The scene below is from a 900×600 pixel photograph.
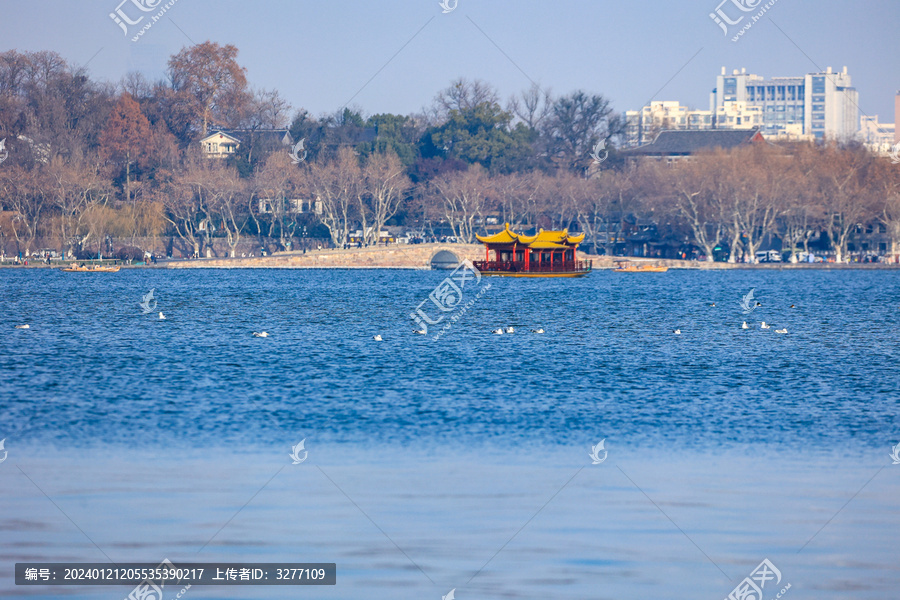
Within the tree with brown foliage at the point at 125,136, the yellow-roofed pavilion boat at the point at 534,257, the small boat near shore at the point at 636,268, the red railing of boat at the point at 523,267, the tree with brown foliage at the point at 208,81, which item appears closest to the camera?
the yellow-roofed pavilion boat at the point at 534,257

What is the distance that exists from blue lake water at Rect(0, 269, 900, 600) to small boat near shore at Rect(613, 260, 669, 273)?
182 ft

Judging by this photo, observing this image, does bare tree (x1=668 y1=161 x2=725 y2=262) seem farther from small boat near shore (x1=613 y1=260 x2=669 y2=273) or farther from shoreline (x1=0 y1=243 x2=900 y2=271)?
small boat near shore (x1=613 y1=260 x2=669 y2=273)

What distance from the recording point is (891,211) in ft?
294

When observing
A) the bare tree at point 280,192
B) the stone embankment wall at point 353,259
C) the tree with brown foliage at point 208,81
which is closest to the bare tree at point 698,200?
the stone embankment wall at point 353,259

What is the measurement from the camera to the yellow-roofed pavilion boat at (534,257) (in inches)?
3142

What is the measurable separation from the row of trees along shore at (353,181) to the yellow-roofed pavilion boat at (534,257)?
11490mm

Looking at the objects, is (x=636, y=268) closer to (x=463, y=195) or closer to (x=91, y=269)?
(x=463, y=195)

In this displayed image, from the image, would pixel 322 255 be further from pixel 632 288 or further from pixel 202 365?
pixel 202 365

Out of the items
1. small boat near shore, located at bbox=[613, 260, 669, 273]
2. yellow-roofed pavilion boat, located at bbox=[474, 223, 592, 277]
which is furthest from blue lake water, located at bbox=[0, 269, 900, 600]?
small boat near shore, located at bbox=[613, 260, 669, 273]

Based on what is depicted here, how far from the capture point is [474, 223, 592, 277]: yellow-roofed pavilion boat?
262 feet

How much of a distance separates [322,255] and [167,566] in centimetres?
8198

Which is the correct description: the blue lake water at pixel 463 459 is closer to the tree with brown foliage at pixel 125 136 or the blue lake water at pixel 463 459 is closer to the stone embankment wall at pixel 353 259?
the stone embankment wall at pixel 353 259

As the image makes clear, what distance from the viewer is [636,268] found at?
92.2 meters

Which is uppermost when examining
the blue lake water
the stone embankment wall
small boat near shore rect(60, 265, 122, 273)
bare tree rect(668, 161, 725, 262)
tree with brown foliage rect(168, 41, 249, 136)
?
tree with brown foliage rect(168, 41, 249, 136)
